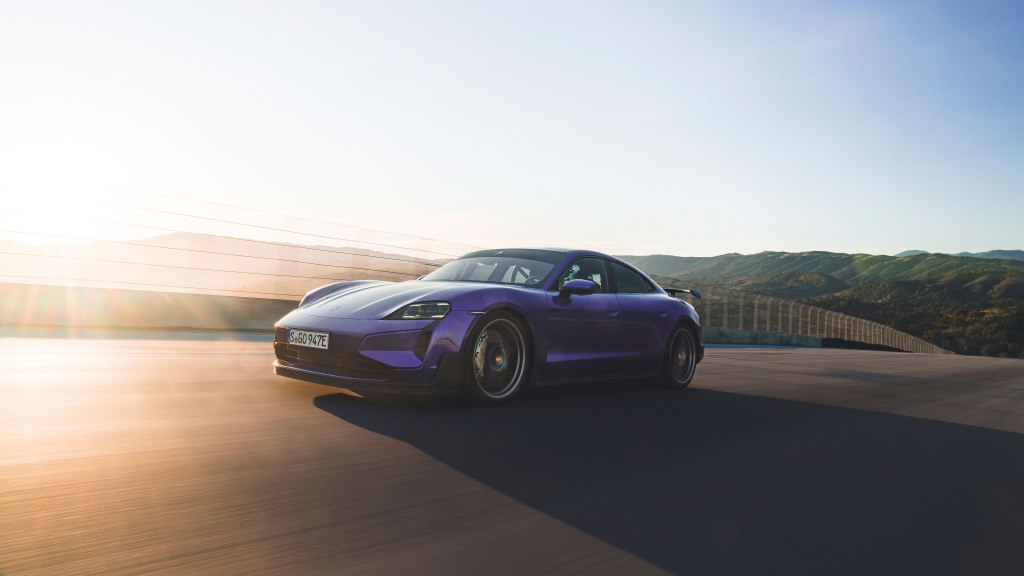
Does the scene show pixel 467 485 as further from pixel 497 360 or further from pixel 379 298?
pixel 379 298

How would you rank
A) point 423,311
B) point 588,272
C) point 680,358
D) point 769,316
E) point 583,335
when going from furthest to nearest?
point 769,316 → point 680,358 → point 588,272 → point 583,335 → point 423,311

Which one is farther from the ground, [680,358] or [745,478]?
[680,358]

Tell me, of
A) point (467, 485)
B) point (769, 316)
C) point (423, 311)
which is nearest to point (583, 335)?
point (423, 311)

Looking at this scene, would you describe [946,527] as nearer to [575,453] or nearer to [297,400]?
[575,453]

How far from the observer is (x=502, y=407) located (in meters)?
5.76

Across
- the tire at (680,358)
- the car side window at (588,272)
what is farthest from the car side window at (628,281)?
the tire at (680,358)

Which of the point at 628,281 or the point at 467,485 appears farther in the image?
the point at 628,281

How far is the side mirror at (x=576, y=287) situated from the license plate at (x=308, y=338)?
1857 mm

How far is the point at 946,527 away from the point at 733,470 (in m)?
1.06

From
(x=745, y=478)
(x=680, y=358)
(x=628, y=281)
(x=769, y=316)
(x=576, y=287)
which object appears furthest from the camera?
(x=769, y=316)

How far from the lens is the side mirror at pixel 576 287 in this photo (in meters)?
6.24

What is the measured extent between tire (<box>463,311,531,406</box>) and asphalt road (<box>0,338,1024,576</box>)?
0.57 ft

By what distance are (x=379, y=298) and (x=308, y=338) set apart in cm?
56

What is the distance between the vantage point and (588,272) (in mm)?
6980
